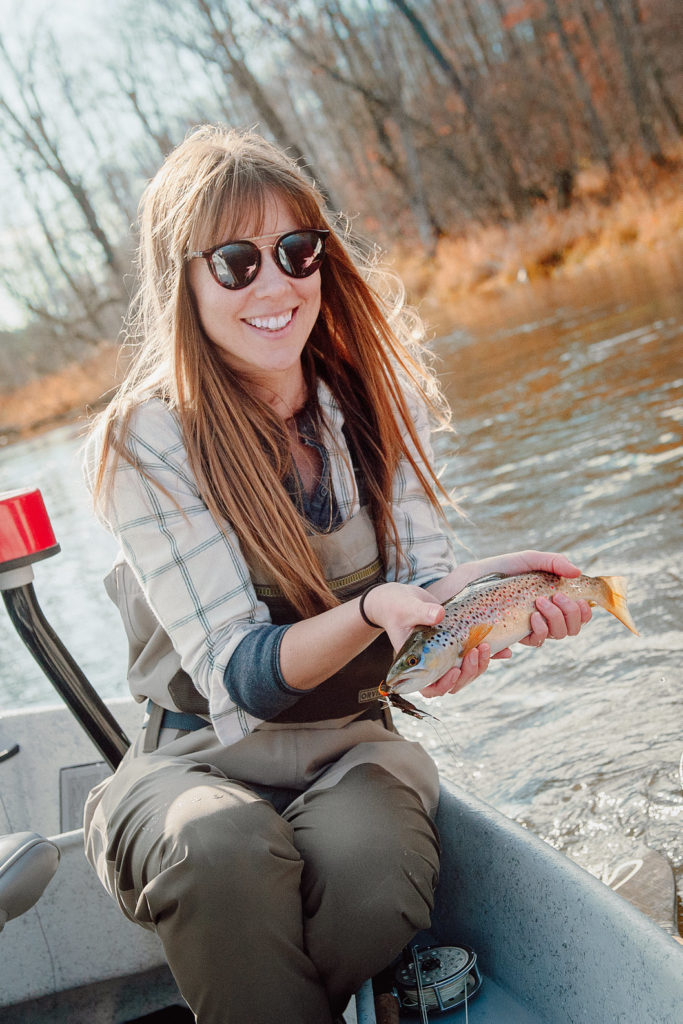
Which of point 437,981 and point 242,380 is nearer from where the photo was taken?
point 437,981

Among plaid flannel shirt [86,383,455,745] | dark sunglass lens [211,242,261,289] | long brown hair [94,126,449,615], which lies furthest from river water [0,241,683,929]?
dark sunglass lens [211,242,261,289]

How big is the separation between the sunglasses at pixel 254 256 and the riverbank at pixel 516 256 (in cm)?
1146

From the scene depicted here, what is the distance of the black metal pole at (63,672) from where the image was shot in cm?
272

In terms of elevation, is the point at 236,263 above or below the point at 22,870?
above

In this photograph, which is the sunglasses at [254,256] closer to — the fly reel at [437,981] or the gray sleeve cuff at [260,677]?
the gray sleeve cuff at [260,677]

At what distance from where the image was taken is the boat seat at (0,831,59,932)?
1.78 meters

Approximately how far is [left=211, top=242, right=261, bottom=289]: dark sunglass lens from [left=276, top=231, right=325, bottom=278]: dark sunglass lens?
0.23ft

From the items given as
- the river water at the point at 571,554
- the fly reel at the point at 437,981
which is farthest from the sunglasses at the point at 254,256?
the fly reel at the point at 437,981

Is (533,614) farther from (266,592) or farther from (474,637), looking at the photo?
(266,592)

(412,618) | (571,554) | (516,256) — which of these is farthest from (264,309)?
(516,256)

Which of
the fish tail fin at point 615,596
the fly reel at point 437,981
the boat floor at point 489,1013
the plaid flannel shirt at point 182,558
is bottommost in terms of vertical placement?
the boat floor at point 489,1013

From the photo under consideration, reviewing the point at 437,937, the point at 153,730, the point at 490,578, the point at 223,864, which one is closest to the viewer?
the point at 223,864

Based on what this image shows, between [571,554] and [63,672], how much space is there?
3.18 metres

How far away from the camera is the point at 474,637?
6.48 ft
